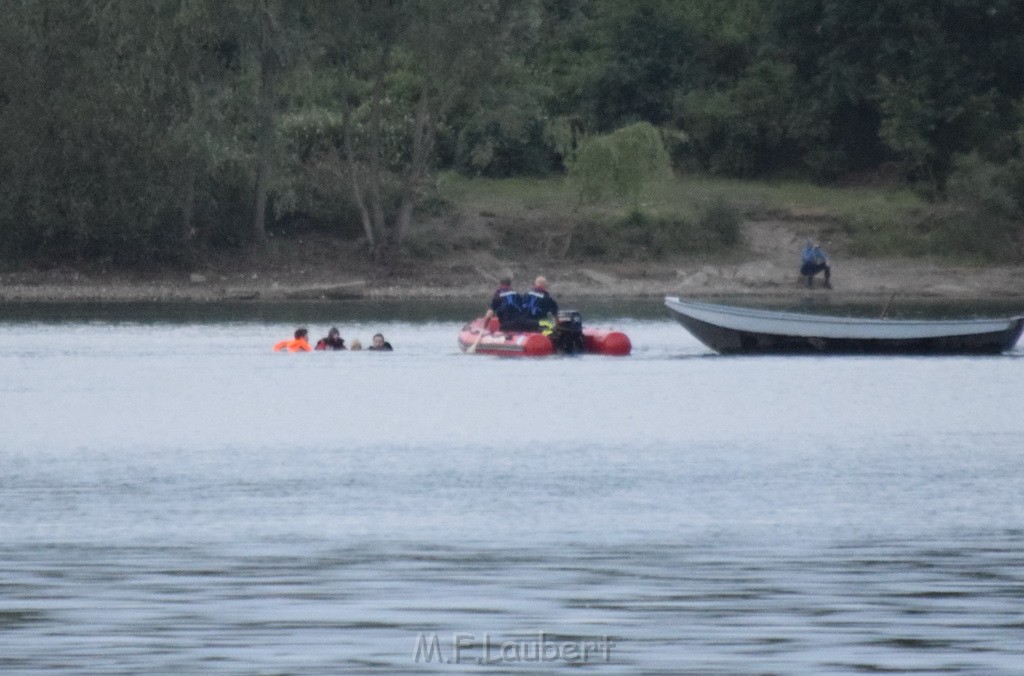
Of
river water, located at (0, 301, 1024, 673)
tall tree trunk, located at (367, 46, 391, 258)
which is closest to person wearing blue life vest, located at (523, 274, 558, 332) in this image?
river water, located at (0, 301, 1024, 673)

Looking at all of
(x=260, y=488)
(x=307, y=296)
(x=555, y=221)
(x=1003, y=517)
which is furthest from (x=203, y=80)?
(x=1003, y=517)

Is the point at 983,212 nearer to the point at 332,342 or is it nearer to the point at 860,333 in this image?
the point at 860,333

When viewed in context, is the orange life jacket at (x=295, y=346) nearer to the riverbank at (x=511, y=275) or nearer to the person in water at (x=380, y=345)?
the person in water at (x=380, y=345)

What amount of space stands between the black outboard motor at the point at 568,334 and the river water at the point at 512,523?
2.90 m

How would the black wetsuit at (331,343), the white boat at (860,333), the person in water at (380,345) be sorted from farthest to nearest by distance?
the black wetsuit at (331,343)
the person in water at (380,345)
the white boat at (860,333)

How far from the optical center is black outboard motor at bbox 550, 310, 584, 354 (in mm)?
40594

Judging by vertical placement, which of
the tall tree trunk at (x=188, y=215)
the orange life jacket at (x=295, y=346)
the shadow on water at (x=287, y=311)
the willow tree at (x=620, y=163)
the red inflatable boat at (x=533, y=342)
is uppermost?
the willow tree at (x=620, y=163)

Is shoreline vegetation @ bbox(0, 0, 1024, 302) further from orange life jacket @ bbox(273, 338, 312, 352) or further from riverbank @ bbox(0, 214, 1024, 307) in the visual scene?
orange life jacket @ bbox(273, 338, 312, 352)

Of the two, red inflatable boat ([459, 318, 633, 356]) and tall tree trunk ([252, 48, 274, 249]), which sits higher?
tall tree trunk ([252, 48, 274, 249])

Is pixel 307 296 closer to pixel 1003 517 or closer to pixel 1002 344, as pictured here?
pixel 1002 344

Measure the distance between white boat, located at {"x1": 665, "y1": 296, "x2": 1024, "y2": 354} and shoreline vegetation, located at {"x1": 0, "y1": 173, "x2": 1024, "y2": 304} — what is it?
879 inches

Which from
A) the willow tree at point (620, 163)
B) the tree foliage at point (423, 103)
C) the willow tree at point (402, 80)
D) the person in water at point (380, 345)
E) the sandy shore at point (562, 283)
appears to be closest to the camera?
the person in water at point (380, 345)

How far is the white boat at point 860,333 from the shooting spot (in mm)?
40719

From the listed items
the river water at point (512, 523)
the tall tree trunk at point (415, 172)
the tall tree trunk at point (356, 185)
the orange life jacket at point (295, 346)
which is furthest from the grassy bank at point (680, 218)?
the river water at point (512, 523)
